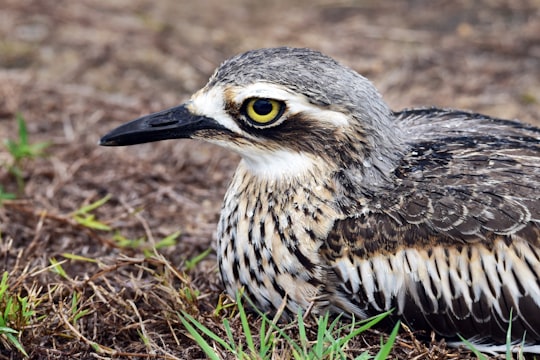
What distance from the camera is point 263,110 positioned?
3475 mm

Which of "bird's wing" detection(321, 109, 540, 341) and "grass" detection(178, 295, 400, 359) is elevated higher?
"bird's wing" detection(321, 109, 540, 341)

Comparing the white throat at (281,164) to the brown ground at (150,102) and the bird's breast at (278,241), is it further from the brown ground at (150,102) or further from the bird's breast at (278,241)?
the brown ground at (150,102)

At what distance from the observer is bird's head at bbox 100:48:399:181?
11.3 feet

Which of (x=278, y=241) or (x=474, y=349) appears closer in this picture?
(x=474, y=349)

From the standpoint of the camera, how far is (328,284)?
3562 mm

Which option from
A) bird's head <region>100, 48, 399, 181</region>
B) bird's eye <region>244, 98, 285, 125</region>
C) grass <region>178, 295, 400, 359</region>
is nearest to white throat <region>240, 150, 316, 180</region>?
bird's head <region>100, 48, 399, 181</region>

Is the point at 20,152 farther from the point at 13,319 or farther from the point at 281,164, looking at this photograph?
the point at 281,164

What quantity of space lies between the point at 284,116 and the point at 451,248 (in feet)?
3.02

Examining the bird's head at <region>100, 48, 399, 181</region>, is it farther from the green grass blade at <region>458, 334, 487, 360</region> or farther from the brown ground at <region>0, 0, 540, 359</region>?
the green grass blade at <region>458, 334, 487, 360</region>

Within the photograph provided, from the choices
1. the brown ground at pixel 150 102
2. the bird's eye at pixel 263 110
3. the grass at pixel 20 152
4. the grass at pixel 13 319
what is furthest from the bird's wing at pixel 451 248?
the grass at pixel 20 152

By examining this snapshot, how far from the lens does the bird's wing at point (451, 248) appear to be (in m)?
3.41

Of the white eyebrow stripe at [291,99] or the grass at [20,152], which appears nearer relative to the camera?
the white eyebrow stripe at [291,99]

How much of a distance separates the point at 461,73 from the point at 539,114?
951 mm

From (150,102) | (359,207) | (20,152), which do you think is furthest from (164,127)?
(150,102)
